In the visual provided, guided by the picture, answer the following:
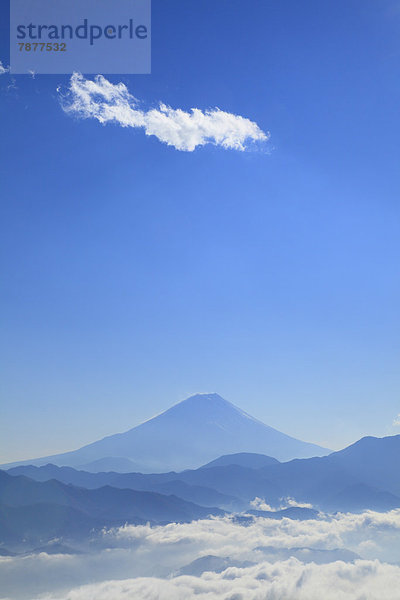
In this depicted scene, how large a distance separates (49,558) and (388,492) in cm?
6595

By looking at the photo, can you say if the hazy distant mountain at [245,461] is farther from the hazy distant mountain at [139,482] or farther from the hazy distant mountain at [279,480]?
the hazy distant mountain at [139,482]

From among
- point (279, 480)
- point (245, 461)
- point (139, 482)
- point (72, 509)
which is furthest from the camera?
point (245, 461)

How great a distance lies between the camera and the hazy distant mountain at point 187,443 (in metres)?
109

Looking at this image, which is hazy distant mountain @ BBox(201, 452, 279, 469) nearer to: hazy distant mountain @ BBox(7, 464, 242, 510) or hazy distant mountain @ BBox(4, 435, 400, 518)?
hazy distant mountain @ BBox(4, 435, 400, 518)

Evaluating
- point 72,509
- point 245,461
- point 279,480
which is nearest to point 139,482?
point 72,509

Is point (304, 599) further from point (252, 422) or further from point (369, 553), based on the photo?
point (252, 422)

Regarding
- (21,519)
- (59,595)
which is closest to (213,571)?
(59,595)

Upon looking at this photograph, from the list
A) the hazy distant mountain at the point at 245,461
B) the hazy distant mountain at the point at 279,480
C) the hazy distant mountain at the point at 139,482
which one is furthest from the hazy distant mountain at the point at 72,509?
the hazy distant mountain at the point at 245,461

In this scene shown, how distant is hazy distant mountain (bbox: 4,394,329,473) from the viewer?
109 meters

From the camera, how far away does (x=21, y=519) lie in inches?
3300

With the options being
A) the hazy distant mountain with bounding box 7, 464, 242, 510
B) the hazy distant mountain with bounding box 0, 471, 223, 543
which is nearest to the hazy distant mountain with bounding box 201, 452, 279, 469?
the hazy distant mountain with bounding box 7, 464, 242, 510

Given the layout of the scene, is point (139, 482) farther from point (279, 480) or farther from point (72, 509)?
point (279, 480)

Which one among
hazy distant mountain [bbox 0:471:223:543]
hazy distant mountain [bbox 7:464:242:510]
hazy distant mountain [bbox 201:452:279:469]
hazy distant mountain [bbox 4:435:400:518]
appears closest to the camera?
hazy distant mountain [bbox 0:471:223:543]

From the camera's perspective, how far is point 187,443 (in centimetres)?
11450
